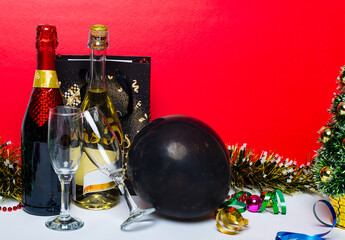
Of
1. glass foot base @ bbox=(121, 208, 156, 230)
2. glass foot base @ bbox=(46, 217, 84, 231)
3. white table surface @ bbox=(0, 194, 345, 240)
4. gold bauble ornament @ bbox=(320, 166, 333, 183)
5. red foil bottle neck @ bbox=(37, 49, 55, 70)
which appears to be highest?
red foil bottle neck @ bbox=(37, 49, 55, 70)

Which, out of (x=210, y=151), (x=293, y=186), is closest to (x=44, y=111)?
(x=210, y=151)

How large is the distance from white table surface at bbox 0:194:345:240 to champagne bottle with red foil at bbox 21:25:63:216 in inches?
1.3

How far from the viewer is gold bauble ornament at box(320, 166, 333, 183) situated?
78 centimetres

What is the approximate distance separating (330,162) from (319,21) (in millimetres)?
541

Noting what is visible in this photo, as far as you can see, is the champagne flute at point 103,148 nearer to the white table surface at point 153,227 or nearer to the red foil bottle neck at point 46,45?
the white table surface at point 153,227

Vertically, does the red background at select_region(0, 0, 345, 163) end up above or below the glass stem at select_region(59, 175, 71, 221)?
above

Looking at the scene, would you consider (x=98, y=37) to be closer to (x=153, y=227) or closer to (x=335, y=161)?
(x=153, y=227)

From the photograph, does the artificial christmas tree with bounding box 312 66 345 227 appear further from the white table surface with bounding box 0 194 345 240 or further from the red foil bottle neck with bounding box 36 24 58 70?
the red foil bottle neck with bounding box 36 24 58 70

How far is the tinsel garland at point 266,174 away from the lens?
1025mm

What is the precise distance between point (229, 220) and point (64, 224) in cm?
33

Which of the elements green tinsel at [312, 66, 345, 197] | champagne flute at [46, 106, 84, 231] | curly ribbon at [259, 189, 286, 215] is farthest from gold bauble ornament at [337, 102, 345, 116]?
champagne flute at [46, 106, 84, 231]

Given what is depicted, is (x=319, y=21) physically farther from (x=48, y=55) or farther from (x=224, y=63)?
(x=48, y=55)

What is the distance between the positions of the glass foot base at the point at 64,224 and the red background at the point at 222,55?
0.43m

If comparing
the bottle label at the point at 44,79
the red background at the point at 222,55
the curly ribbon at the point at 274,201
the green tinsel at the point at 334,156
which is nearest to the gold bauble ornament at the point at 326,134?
the green tinsel at the point at 334,156
